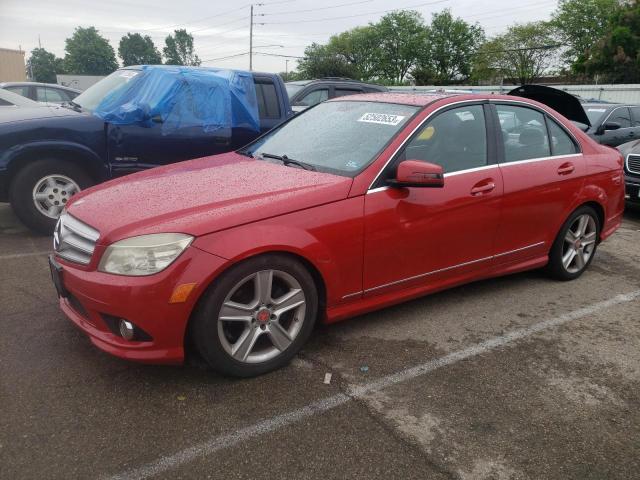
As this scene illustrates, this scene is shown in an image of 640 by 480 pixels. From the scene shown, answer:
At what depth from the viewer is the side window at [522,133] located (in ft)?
13.4

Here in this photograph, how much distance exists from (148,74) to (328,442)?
5.27 metres

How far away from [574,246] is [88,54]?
4286 inches

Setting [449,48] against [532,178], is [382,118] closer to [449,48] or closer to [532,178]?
[532,178]

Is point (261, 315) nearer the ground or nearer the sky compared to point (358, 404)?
nearer the sky

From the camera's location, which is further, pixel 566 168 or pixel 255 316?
pixel 566 168

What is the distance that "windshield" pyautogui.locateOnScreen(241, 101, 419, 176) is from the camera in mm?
3479

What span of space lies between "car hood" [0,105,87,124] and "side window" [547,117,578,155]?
15.6 feet

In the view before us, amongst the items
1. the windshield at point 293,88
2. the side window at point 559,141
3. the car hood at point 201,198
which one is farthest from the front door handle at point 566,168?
the windshield at point 293,88

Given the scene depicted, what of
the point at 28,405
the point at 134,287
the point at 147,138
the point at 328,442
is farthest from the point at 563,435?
the point at 147,138

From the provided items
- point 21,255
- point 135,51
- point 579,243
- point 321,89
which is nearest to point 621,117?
point 321,89

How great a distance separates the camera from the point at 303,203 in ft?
9.91

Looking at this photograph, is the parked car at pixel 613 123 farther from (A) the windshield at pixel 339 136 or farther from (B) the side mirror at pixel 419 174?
(B) the side mirror at pixel 419 174

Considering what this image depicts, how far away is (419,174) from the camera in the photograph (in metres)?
3.22

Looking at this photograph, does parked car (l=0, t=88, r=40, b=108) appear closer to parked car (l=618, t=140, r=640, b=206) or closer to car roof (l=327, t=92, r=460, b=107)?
car roof (l=327, t=92, r=460, b=107)
